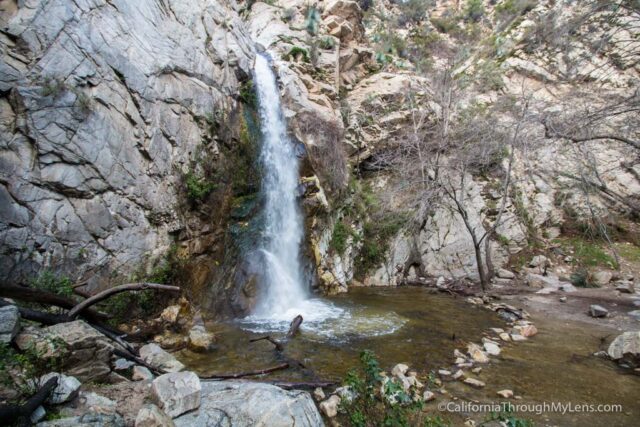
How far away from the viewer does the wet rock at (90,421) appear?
2.30 metres

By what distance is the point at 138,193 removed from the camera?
698cm

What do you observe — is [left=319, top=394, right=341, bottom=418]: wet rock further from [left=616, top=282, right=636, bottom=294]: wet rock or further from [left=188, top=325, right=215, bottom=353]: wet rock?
[left=616, top=282, right=636, bottom=294]: wet rock

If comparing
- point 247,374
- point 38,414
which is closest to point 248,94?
point 247,374

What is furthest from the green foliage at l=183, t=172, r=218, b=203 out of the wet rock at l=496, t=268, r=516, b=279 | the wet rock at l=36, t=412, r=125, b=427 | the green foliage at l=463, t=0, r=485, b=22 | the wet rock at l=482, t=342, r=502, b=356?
the green foliage at l=463, t=0, r=485, b=22

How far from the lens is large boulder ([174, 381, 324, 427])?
2.90m

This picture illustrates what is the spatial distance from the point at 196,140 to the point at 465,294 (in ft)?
30.8

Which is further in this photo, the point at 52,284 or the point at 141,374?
the point at 52,284

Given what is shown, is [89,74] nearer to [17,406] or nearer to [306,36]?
[17,406]

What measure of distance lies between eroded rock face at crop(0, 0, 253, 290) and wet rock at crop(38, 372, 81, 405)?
362 centimetres

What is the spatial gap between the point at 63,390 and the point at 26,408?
40cm

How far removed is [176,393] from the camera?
2.94m

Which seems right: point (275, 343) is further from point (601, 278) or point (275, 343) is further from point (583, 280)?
point (601, 278)

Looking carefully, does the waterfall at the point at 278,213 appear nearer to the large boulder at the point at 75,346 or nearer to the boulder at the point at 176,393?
the large boulder at the point at 75,346

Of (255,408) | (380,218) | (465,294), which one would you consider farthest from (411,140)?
(255,408)
